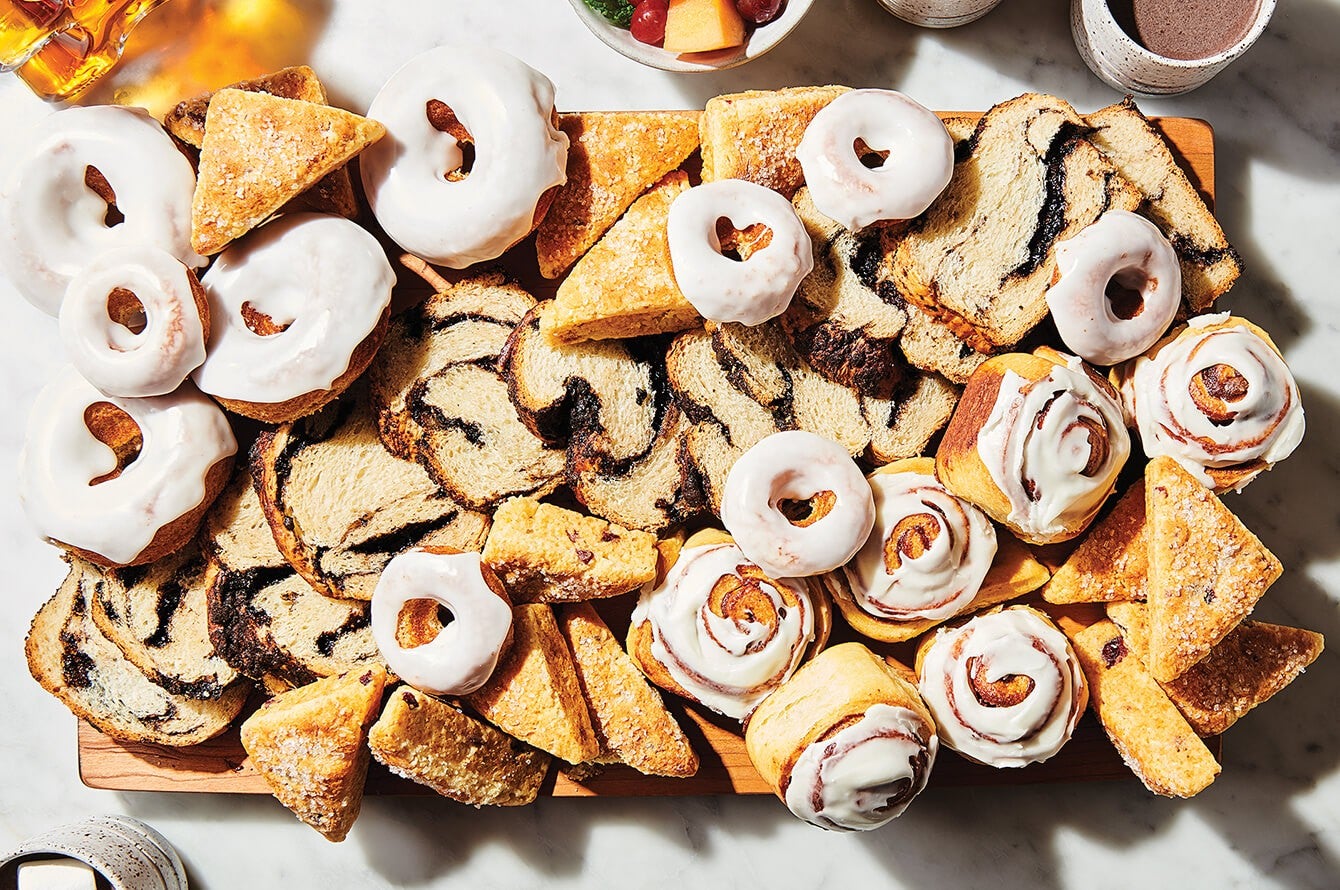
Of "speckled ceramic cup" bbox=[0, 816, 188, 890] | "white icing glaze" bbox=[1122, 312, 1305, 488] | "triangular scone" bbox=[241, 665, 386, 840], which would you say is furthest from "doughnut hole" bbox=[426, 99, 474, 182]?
"speckled ceramic cup" bbox=[0, 816, 188, 890]

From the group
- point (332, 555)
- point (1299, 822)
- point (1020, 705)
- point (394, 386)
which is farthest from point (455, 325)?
point (1299, 822)

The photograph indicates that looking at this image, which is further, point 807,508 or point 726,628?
point 807,508

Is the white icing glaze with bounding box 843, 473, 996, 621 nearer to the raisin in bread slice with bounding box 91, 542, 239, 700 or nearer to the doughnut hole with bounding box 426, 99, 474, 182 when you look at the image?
the doughnut hole with bounding box 426, 99, 474, 182

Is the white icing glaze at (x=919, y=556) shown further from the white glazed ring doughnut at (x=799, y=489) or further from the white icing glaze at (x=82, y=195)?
the white icing glaze at (x=82, y=195)

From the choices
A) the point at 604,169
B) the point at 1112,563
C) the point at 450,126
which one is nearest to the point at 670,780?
the point at 1112,563

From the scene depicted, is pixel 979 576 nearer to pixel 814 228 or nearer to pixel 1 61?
pixel 814 228

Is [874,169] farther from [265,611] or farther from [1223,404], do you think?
[265,611]
